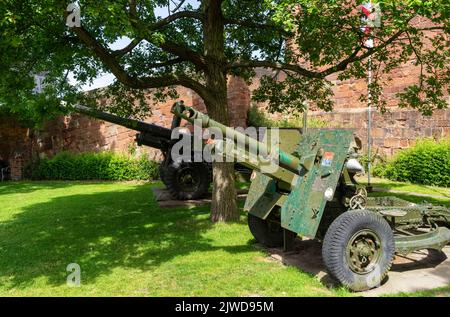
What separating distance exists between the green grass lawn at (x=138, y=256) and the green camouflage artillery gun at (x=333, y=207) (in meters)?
0.41

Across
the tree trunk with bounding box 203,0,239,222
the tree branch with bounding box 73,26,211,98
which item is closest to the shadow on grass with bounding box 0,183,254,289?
the tree trunk with bounding box 203,0,239,222

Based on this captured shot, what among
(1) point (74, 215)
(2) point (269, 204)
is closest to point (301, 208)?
(2) point (269, 204)

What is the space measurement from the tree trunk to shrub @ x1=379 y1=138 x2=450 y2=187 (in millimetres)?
6542

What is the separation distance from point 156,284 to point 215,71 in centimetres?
406

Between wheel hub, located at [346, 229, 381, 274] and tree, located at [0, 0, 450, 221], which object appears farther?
tree, located at [0, 0, 450, 221]

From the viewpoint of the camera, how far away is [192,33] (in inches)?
370

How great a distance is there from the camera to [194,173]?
1114cm

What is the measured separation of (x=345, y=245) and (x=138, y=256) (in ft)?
9.40

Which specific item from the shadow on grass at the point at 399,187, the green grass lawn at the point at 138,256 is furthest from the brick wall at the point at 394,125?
the green grass lawn at the point at 138,256

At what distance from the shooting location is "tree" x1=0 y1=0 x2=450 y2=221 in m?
5.66

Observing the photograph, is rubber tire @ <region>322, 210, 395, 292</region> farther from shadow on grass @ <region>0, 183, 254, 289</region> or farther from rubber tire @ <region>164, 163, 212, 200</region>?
rubber tire @ <region>164, 163, 212, 200</region>

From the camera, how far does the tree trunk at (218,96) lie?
7.78 metres

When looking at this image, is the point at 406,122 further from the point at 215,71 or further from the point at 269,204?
the point at 269,204
